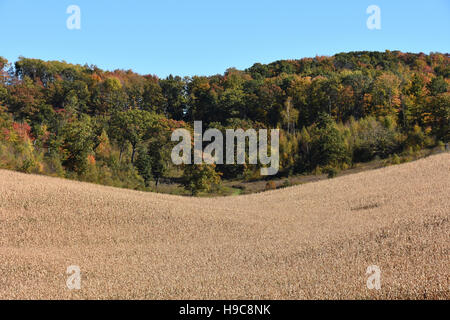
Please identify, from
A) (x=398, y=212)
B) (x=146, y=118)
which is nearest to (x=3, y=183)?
(x=398, y=212)

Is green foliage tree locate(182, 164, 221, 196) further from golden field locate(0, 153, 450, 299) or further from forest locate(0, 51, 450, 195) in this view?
golden field locate(0, 153, 450, 299)

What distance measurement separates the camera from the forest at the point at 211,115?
53.1 metres

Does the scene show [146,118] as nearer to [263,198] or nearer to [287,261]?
[263,198]

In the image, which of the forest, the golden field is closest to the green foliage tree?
the forest

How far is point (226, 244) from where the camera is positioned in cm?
1822

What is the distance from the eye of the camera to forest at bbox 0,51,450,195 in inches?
2092

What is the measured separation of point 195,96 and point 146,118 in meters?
34.4

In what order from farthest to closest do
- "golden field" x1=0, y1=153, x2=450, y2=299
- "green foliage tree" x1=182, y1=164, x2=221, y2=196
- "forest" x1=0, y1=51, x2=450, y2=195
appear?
1. "forest" x1=0, y1=51, x2=450, y2=195
2. "green foliage tree" x1=182, y1=164, x2=221, y2=196
3. "golden field" x1=0, y1=153, x2=450, y2=299

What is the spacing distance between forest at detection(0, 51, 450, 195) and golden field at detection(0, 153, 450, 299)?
1835cm

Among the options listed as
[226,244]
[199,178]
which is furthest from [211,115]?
[226,244]

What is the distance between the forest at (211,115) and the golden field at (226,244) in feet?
60.2

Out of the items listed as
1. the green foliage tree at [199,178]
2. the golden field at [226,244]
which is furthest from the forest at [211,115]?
the golden field at [226,244]
